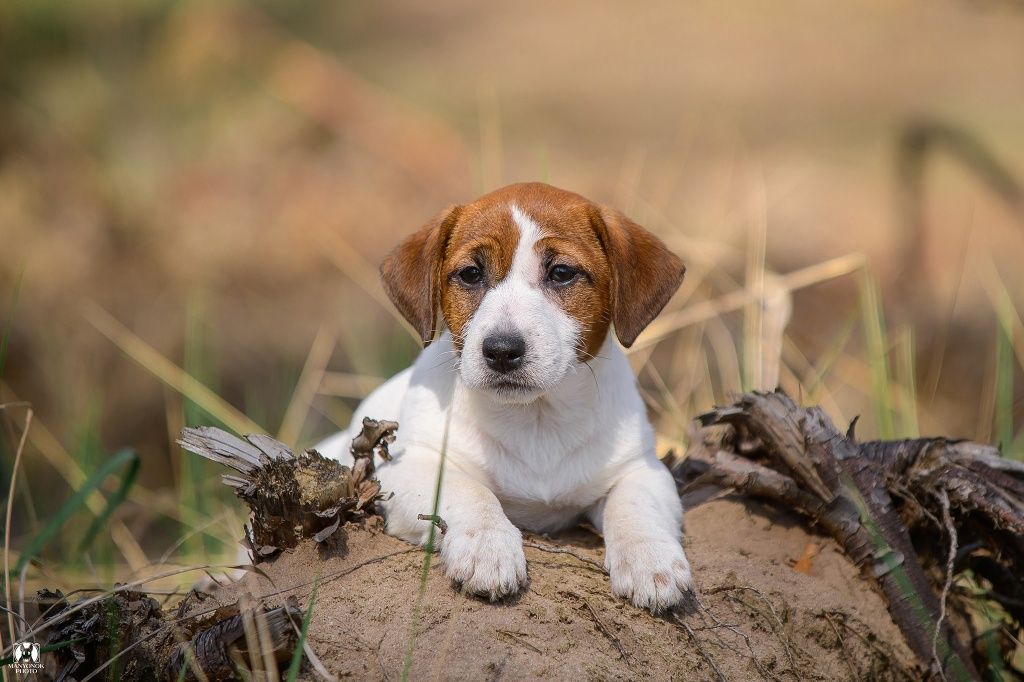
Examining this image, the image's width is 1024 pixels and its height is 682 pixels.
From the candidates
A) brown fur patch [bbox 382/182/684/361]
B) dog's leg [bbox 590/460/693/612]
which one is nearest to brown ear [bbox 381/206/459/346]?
brown fur patch [bbox 382/182/684/361]

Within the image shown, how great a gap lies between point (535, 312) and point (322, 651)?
1624mm

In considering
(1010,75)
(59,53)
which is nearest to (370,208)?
(59,53)

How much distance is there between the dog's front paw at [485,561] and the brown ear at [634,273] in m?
1.12

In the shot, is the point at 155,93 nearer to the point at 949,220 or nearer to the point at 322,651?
the point at 949,220

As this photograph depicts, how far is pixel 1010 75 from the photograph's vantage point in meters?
14.8

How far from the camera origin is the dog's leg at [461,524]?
394 centimetres

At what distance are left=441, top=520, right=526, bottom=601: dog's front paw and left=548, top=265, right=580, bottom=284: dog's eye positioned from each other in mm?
1204

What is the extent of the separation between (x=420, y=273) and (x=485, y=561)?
1.53m

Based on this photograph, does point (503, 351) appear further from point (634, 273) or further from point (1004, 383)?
point (1004, 383)

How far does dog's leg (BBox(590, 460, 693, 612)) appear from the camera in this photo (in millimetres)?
4062

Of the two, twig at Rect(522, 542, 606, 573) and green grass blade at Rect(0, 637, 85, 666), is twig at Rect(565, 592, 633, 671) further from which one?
green grass blade at Rect(0, 637, 85, 666)

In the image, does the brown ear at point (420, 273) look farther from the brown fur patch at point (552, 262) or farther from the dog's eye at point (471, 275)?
the dog's eye at point (471, 275)

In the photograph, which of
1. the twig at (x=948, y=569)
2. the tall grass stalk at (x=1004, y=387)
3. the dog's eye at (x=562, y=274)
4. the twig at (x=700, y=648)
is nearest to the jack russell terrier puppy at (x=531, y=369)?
the dog's eye at (x=562, y=274)

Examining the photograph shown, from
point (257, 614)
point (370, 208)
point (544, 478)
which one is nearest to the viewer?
point (257, 614)
